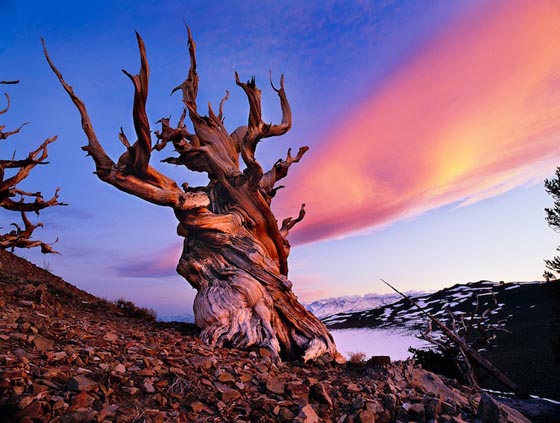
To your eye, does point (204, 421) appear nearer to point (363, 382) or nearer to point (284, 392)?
point (284, 392)

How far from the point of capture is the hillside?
675 inches

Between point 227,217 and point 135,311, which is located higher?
point 227,217

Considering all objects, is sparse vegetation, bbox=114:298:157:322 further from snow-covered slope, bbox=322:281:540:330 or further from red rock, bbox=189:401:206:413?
snow-covered slope, bbox=322:281:540:330

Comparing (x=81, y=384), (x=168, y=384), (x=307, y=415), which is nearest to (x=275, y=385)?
(x=307, y=415)

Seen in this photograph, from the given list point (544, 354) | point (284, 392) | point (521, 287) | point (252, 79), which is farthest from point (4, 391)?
point (521, 287)

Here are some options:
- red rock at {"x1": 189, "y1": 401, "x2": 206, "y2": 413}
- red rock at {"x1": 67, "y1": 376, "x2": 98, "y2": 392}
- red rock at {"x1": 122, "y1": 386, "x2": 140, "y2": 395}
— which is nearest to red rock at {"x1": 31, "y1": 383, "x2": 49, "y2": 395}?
red rock at {"x1": 67, "y1": 376, "x2": 98, "y2": 392}

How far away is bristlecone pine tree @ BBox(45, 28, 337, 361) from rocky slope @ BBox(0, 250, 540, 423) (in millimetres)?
1361

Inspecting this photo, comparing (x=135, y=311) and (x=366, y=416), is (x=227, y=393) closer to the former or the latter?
(x=366, y=416)

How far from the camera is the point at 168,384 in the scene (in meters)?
5.20

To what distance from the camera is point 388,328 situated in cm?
4459

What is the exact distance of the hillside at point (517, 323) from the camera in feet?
56.2

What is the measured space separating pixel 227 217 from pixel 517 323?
36529 mm

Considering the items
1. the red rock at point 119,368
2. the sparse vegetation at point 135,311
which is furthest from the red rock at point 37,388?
the sparse vegetation at point 135,311

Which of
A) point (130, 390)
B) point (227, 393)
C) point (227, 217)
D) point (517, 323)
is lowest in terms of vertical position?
point (227, 393)
